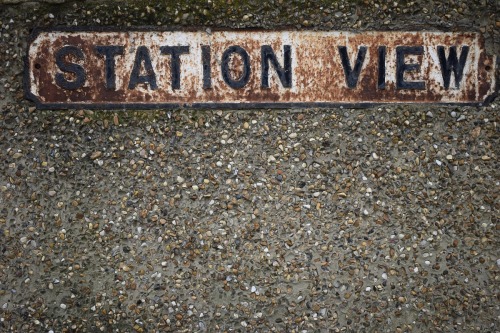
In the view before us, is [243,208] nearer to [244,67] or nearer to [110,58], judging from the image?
[244,67]

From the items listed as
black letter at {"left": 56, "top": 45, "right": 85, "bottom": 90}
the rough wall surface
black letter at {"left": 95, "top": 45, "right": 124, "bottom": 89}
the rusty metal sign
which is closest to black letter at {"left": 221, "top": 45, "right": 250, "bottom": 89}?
the rusty metal sign

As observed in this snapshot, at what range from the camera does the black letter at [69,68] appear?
2.17 m

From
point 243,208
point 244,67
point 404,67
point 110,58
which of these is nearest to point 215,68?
point 244,67

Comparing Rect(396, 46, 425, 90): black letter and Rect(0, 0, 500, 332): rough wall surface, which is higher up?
Rect(396, 46, 425, 90): black letter

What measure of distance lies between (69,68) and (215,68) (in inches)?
22.5

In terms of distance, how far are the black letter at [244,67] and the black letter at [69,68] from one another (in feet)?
1.83

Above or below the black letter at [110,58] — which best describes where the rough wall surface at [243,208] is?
below

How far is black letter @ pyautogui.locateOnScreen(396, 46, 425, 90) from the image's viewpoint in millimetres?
2189

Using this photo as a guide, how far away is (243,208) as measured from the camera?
84.6 inches

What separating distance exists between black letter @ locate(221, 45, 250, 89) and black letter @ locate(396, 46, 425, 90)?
1.95 feet

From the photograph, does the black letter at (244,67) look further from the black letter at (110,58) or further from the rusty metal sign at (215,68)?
the black letter at (110,58)

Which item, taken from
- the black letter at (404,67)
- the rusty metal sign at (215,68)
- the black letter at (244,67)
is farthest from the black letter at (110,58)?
the black letter at (404,67)

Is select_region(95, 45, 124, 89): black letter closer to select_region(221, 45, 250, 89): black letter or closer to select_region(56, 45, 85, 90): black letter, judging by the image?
select_region(56, 45, 85, 90): black letter

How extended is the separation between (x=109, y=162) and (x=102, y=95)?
10.5 inches
